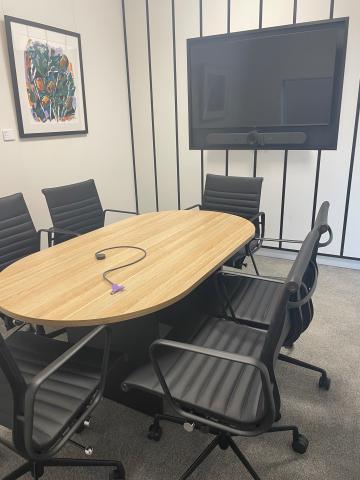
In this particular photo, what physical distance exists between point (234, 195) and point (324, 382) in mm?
1717

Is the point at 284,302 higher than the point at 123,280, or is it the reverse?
the point at 284,302

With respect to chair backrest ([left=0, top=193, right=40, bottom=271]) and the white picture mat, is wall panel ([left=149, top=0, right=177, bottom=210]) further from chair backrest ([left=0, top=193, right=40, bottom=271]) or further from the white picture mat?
chair backrest ([left=0, top=193, right=40, bottom=271])

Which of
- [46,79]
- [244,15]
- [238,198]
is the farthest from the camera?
[244,15]

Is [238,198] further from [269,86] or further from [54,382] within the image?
[54,382]

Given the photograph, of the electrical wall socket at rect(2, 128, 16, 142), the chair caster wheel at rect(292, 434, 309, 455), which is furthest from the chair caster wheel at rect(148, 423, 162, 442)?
the electrical wall socket at rect(2, 128, 16, 142)

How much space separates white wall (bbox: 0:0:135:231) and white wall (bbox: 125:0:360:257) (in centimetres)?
23

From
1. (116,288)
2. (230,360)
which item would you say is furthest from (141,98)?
(230,360)

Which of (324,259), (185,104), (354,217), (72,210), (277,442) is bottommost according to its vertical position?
(277,442)

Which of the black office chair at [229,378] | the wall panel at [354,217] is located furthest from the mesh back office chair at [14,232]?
the wall panel at [354,217]

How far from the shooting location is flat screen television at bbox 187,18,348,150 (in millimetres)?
3176

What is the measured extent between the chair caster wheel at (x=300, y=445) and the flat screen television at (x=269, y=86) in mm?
2658

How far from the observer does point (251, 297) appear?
2029 millimetres

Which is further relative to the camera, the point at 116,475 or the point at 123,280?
the point at 123,280

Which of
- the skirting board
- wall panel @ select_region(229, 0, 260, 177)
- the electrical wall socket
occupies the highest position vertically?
wall panel @ select_region(229, 0, 260, 177)
